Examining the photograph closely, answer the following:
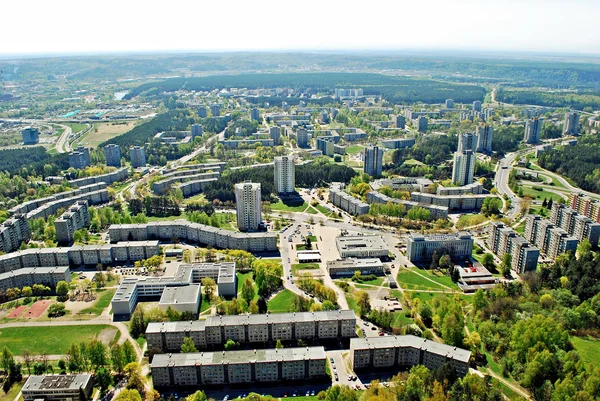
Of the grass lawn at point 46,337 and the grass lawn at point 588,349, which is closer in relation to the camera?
the grass lawn at point 588,349

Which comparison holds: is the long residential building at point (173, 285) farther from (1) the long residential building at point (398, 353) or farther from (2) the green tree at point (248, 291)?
(1) the long residential building at point (398, 353)

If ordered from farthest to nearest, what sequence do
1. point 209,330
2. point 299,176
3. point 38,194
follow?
point 299,176, point 38,194, point 209,330

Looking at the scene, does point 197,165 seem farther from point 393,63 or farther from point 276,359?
point 393,63

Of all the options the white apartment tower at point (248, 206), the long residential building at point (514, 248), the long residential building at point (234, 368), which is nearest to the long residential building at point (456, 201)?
the long residential building at point (514, 248)

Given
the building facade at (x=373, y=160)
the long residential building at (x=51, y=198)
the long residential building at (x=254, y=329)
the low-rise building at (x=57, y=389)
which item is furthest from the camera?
the building facade at (x=373, y=160)

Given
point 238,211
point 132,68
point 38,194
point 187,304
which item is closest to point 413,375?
point 187,304

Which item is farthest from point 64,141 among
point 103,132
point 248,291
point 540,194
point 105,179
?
point 540,194

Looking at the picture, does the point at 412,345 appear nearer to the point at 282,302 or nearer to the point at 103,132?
the point at 282,302
